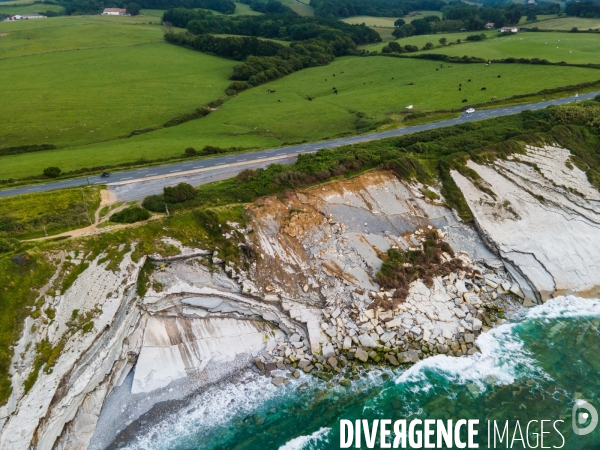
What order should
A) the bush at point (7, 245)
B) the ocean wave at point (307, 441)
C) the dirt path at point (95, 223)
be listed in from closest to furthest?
the ocean wave at point (307, 441) → the bush at point (7, 245) → the dirt path at point (95, 223)

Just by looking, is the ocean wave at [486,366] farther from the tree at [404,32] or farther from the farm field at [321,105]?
the tree at [404,32]

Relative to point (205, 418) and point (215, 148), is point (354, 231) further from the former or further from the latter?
point (215, 148)

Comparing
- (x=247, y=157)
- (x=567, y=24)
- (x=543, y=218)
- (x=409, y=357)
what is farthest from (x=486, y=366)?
(x=567, y=24)

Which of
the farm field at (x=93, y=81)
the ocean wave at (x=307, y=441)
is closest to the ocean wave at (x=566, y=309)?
the ocean wave at (x=307, y=441)

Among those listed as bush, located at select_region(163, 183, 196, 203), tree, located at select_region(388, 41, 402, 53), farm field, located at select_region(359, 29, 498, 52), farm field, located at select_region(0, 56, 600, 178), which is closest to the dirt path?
bush, located at select_region(163, 183, 196, 203)

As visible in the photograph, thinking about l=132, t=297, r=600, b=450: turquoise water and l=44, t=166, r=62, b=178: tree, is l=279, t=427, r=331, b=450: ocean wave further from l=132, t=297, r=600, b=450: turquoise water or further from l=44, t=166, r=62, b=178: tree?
l=44, t=166, r=62, b=178: tree

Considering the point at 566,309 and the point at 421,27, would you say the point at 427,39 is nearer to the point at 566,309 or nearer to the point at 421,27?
the point at 421,27

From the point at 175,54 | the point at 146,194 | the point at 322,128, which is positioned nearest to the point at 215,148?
the point at 146,194
